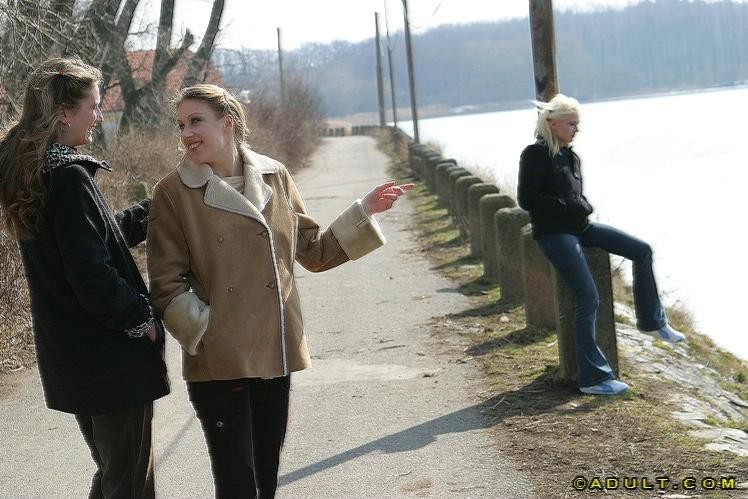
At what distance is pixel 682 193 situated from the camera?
1169 inches

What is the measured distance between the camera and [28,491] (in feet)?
19.2

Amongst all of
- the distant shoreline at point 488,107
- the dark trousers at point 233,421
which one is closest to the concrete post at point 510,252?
the dark trousers at point 233,421

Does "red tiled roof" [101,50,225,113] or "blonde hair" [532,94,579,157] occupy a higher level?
"red tiled roof" [101,50,225,113]

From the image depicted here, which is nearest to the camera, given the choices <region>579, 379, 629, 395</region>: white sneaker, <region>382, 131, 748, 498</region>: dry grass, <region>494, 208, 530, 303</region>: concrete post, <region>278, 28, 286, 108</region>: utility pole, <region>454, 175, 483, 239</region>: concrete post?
<region>382, 131, 748, 498</region>: dry grass

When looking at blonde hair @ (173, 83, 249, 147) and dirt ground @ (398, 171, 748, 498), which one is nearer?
blonde hair @ (173, 83, 249, 147)

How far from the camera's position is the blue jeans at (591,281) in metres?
7.01

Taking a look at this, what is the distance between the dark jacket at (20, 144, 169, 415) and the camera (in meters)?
3.80

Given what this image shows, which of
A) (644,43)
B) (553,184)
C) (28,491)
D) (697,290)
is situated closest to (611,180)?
(697,290)

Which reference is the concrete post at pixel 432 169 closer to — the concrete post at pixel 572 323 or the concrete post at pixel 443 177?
the concrete post at pixel 443 177

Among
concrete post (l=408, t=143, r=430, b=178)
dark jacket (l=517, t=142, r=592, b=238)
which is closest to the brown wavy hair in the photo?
dark jacket (l=517, t=142, r=592, b=238)

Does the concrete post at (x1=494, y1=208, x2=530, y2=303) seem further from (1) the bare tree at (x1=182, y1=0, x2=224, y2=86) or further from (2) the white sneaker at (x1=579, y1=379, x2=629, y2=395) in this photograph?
(1) the bare tree at (x1=182, y1=0, x2=224, y2=86)

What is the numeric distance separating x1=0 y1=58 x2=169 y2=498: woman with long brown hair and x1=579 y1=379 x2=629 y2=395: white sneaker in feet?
11.6

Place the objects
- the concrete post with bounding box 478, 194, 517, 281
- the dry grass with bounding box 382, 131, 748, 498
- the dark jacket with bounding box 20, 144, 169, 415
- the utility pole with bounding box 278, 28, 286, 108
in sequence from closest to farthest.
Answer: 1. the dark jacket with bounding box 20, 144, 169, 415
2. the dry grass with bounding box 382, 131, 748, 498
3. the concrete post with bounding box 478, 194, 517, 281
4. the utility pole with bounding box 278, 28, 286, 108

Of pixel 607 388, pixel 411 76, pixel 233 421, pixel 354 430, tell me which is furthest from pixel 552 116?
pixel 411 76
